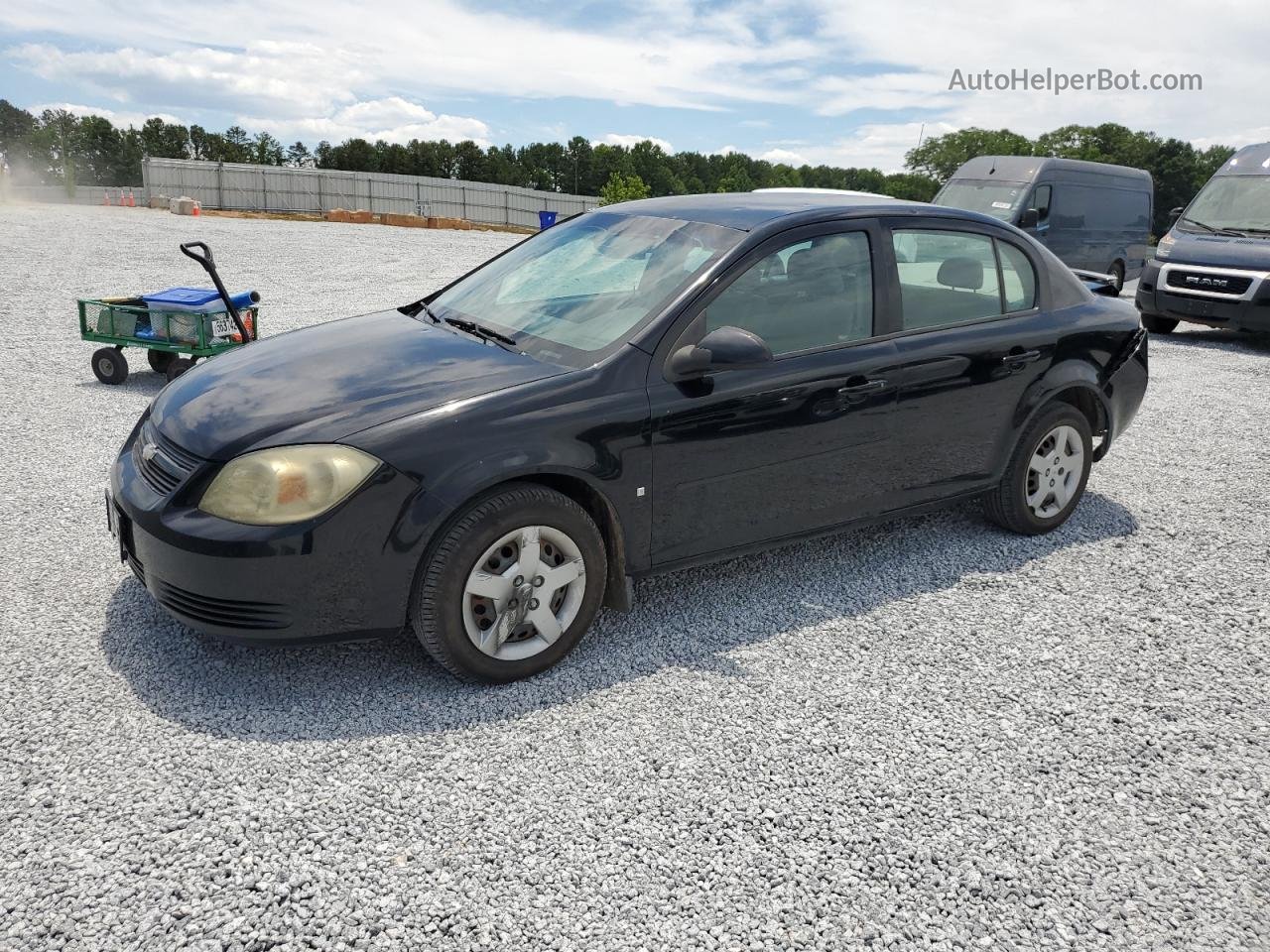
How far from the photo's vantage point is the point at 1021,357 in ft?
15.8

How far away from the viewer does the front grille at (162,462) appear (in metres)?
3.39

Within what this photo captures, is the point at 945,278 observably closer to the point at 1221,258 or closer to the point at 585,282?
the point at 585,282

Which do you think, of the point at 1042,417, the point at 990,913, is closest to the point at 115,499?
the point at 990,913

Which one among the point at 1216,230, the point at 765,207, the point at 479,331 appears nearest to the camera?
the point at 479,331

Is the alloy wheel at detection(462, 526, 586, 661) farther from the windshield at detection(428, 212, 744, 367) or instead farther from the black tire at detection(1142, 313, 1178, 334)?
the black tire at detection(1142, 313, 1178, 334)

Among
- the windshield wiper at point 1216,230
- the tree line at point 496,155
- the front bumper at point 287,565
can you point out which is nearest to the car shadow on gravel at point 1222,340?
the windshield wiper at point 1216,230

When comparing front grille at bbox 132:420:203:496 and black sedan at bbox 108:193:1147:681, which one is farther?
front grille at bbox 132:420:203:496

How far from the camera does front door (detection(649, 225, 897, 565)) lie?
150 inches

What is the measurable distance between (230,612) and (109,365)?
5.99 metres

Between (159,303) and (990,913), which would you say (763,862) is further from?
(159,303)

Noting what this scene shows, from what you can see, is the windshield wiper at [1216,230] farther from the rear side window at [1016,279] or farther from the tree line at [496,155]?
the tree line at [496,155]

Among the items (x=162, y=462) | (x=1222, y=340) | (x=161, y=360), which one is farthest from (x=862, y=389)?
(x=1222, y=340)

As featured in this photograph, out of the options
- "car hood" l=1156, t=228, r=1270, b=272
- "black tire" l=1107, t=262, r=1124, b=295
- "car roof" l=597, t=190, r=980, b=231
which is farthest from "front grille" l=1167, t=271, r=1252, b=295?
"car roof" l=597, t=190, r=980, b=231

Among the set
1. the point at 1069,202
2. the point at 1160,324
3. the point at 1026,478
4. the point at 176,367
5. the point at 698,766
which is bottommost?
the point at 698,766
